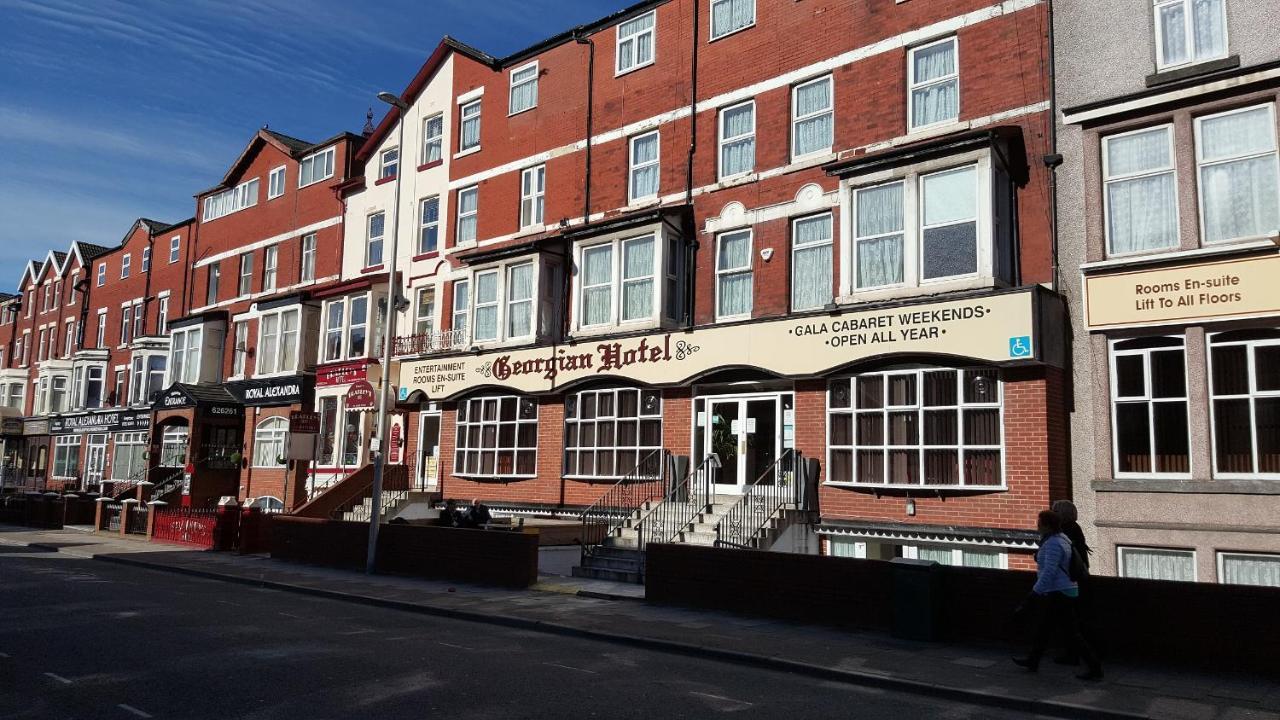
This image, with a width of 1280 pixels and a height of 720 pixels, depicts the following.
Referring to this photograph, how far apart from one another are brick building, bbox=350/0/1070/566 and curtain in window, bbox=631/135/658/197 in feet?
0.24

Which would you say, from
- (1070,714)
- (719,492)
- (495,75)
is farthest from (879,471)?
(495,75)

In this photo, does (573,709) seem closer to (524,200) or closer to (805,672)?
(805,672)

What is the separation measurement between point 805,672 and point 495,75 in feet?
72.6

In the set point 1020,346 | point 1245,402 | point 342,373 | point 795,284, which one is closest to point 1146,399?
point 1245,402

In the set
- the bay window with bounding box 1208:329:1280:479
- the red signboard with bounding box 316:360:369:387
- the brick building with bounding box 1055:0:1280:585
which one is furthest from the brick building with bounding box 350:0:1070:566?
the bay window with bounding box 1208:329:1280:479

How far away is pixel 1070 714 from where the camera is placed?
30.0 feet

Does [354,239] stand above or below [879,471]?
above

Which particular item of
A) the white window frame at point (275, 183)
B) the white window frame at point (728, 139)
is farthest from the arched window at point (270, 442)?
the white window frame at point (728, 139)

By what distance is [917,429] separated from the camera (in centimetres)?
1767

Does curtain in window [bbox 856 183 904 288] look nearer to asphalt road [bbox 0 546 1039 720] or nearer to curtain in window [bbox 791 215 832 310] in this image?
curtain in window [bbox 791 215 832 310]

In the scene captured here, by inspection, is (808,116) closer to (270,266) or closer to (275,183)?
(270,266)

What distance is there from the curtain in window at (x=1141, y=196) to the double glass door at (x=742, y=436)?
7.33m

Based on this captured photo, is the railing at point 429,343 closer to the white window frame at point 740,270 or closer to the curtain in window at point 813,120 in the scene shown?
the white window frame at point 740,270

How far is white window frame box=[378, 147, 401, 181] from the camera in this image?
3231 centimetres
